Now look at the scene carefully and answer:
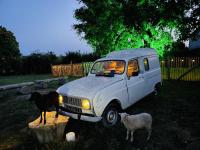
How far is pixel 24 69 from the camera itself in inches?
1255

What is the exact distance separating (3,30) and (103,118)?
115 ft

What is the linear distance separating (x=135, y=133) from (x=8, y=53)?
33.2m

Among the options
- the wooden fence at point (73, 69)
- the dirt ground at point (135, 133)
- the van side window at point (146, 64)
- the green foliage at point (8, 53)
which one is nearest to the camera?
the dirt ground at point (135, 133)

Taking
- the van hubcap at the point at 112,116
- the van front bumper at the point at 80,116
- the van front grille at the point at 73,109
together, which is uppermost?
the van front grille at the point at 73,109

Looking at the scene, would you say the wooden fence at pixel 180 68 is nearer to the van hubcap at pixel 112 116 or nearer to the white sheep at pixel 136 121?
the van hubcap at pixel 112 116

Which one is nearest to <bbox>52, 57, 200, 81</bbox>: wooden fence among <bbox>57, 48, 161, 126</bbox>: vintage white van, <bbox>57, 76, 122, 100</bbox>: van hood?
<bbox>57, 48, 161, 126</bbox>: vintage white van

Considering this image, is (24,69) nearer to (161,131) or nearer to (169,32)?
(169,32)

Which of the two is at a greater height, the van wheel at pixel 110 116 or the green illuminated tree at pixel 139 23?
the green illuminated tree at pixel 139 23

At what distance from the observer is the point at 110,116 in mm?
6113

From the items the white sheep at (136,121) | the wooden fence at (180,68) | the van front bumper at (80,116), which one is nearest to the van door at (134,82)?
the white sheep at (136,121)

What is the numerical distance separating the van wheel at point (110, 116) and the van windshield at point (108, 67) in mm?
1281

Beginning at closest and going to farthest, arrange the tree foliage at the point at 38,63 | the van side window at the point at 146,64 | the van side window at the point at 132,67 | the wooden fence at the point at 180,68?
the van side window at the point at 132,67
the van side window at the point at 146,64
the wooden fence at the point at 180,68
the tree foliage at the point at 38,63

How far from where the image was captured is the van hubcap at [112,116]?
605 cm

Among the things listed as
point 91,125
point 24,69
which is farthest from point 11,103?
point 24,69
